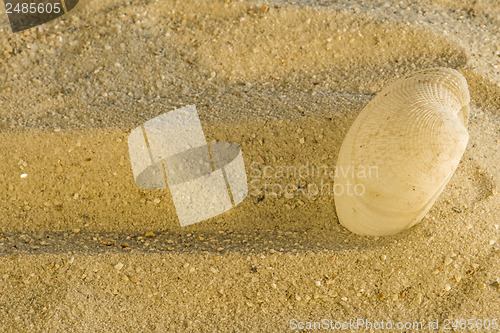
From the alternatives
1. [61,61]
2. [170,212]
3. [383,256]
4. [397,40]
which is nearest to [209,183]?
[170,212]

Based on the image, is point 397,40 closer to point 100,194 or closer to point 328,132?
point 328,132

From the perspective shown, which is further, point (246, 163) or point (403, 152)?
point (246, 163)

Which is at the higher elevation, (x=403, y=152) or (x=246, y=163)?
(x=403, y=152)

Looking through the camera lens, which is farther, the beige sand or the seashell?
the beige sand

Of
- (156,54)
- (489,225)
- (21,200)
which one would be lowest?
(489,225)
